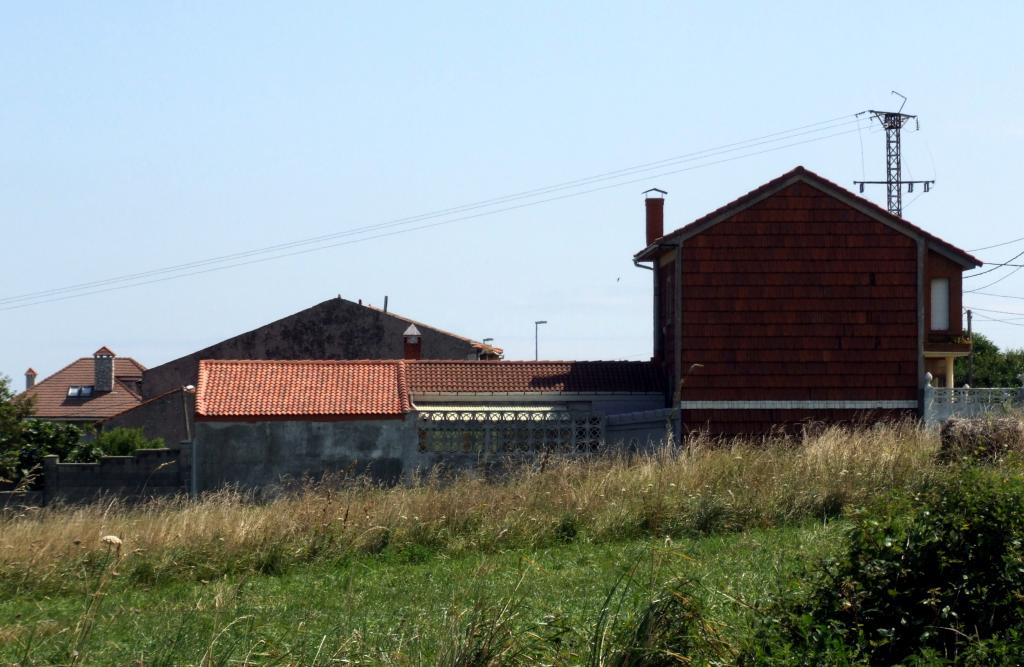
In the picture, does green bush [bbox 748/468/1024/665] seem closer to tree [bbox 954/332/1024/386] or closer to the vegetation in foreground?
the vegetation in foreground

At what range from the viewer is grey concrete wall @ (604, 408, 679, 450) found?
2930cm

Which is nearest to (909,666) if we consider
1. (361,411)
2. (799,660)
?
(799,660)

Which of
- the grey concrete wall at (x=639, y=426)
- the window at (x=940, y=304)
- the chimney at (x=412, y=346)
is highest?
the window at (x=940, y=304)

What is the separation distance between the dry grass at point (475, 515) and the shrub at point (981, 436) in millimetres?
351

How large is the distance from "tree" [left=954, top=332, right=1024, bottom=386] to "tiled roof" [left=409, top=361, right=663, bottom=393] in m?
43.9

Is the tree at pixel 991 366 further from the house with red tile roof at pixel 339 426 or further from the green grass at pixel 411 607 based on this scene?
the green grass at pixel 411 607

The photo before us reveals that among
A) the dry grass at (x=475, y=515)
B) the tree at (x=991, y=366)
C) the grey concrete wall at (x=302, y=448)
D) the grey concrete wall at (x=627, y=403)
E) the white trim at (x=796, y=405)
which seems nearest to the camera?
the dry grass at (x=475, y=515)

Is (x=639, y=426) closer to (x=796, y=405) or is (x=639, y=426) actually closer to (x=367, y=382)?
(x=796, y=405)

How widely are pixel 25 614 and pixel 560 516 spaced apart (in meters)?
5.98

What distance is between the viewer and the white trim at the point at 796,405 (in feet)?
98.2

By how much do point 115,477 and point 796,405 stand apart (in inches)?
604

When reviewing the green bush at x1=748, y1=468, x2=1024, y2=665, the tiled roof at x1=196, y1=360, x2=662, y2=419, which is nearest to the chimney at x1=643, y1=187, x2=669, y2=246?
the tiled roof at x1=196, y1=360, x2=662, y2=419

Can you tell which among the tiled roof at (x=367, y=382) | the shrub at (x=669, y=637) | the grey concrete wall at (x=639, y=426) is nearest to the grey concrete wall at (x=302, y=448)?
the tiled roof at (x=367, y=382)

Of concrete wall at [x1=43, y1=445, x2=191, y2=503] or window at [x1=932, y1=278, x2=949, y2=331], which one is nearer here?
concrete wall at [x1=43, y1=445, x2=191, y2=503]
